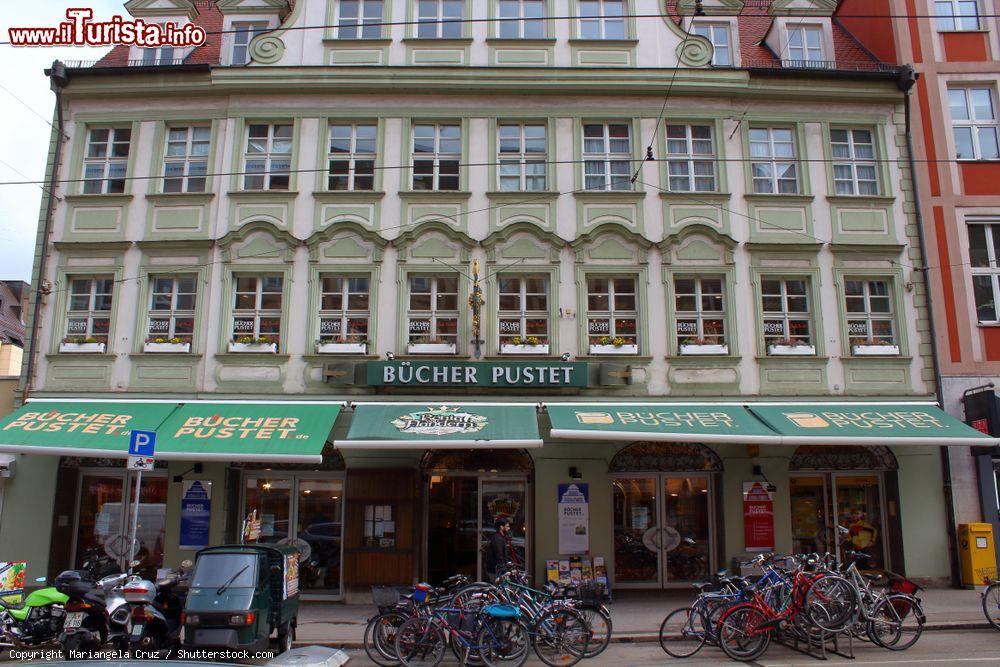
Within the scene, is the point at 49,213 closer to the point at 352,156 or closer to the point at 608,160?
the point at 352,156

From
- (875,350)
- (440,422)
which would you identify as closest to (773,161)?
(875,350)

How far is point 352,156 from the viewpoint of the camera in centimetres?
1599

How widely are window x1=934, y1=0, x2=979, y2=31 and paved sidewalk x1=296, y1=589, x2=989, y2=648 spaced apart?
12378mm

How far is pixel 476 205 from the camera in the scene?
15.6m

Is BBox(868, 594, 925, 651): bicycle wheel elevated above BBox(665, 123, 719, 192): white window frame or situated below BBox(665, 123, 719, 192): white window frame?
below

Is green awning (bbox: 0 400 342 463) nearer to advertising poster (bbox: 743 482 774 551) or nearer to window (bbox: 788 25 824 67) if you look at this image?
advertising poster (bbox: 743 482 774 551)

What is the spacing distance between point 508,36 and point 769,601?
12724mm

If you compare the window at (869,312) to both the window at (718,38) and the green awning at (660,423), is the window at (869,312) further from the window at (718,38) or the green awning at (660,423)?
the window at (718,38)

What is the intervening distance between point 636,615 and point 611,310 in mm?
5986

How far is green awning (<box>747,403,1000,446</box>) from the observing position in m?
13.0

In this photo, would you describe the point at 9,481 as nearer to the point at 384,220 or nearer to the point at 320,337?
the point at 320,337

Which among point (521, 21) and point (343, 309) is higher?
point (521, 21)

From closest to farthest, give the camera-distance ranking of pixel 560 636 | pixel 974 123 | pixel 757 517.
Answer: pixel 560 636 → pixel 757 517 → pixel 974 123

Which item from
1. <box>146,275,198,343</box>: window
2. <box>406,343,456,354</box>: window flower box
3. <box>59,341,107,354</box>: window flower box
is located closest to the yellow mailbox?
<box>406,343,456,354</box>: window flower box
